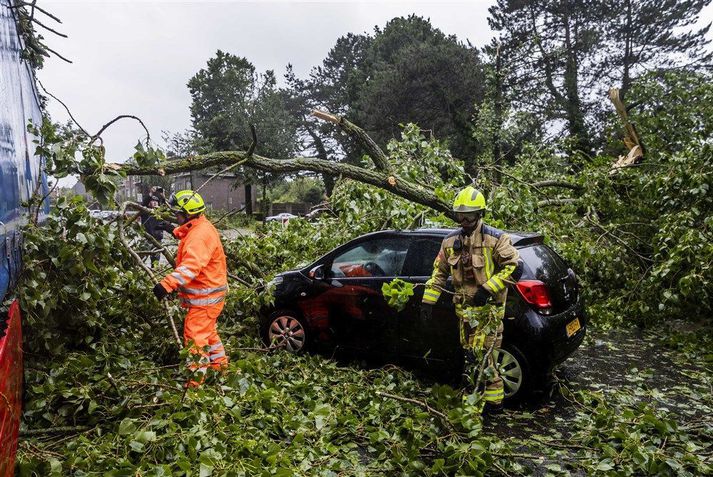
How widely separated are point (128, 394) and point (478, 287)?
297cm

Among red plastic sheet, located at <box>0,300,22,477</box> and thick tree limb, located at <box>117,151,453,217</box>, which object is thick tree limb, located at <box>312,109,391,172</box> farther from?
red plastic sheet, located at <box>0,300,22,477</box>

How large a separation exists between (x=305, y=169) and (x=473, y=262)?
2.75m

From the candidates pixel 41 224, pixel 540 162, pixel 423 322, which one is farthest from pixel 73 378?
pixel 540 162

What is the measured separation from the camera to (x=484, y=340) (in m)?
4.50

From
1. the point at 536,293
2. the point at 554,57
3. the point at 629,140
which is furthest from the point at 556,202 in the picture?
the point at 554,57

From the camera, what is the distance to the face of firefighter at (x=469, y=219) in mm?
4570

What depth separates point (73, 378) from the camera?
409 cm

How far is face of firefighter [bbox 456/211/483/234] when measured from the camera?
4570 millimetres

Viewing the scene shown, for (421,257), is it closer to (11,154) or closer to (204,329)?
(204,329)

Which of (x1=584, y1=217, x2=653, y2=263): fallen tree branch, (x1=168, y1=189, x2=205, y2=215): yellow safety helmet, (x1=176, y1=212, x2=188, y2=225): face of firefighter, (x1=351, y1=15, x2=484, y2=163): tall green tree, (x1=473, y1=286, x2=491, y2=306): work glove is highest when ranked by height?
(x1=351, y1=15, x2=484, y2=163): tall green tree

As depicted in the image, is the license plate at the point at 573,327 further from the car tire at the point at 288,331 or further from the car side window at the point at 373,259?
the car tire at the point at 288,331

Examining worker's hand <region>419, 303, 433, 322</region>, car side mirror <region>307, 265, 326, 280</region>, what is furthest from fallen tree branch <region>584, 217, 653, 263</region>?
car side mirror <region>307, 265, 326, 280</region>

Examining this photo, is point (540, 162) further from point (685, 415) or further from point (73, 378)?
point (73, 378)

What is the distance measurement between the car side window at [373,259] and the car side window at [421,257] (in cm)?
7
